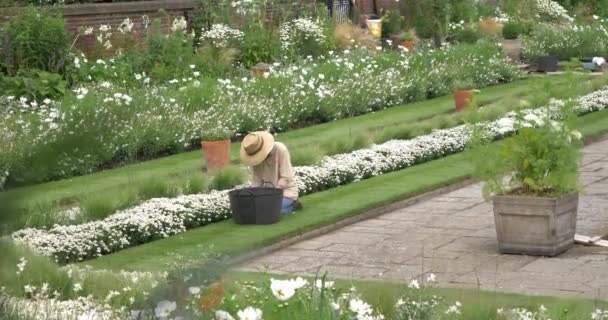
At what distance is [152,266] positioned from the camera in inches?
375

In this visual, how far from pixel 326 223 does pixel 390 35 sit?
1602 centimetres

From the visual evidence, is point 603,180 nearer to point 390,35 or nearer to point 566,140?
point 566,140

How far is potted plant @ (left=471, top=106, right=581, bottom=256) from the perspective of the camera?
9.86m

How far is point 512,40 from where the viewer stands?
94.1 feet

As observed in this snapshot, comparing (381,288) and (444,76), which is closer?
(381,288)

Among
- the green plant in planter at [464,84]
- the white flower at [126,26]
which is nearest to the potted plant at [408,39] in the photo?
the green plant in planter at [464,84]

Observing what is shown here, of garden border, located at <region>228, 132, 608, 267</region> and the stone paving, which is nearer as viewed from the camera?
the stone paving

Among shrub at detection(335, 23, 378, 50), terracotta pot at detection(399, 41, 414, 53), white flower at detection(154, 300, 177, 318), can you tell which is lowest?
terracotta pot at detection(399, 41, 414, 53)

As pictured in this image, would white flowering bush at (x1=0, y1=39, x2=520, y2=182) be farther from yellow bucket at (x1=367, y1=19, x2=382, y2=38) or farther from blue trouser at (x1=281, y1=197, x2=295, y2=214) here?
yellow bucket at (x1=367, y1=19, x2=382, y2=38)

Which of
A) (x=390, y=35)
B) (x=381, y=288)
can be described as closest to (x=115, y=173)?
(x=381, y=288)

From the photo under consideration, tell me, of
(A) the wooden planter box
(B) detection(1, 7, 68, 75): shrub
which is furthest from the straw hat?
(B) detection(1, 7, 68, 75): shrub

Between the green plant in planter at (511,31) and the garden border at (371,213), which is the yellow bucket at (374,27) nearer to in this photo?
the green plant in planter at (511,31)

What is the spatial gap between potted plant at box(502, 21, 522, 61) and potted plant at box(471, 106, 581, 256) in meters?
16.9

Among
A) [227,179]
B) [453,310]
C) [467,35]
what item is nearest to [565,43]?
[467,35]
